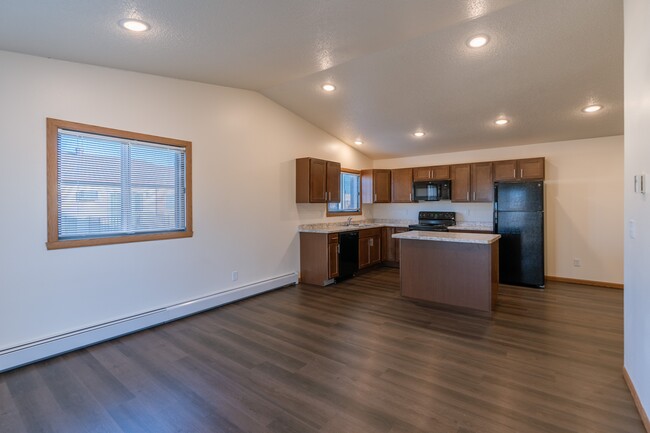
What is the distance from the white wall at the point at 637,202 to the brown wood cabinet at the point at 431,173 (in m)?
3.71

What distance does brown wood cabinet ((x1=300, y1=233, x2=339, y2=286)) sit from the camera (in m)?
4.95

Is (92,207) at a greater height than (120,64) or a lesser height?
lesser

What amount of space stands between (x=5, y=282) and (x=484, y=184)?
6.30 meters

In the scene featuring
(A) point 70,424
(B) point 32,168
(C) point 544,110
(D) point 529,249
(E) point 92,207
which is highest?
(C) point 544,110

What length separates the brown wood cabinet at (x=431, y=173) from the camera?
19.4 ft

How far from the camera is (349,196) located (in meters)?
6.60

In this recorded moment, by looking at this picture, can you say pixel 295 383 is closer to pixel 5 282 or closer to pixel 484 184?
pixel 5 282

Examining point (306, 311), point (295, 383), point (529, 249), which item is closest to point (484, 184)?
point (529, 249)

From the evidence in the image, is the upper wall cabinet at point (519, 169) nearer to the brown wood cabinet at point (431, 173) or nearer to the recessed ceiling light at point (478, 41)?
the brown wood cabinet at point (431, 173)

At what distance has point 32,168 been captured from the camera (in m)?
2.62

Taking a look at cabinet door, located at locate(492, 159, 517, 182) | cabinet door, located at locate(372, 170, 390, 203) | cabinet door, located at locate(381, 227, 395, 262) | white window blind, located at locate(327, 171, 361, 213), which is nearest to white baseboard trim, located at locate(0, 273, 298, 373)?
white window blind, located at locate(327, 171, 361, 213)

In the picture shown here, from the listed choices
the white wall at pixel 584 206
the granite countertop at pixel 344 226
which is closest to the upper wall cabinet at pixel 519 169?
the white wall at pixel 584 206

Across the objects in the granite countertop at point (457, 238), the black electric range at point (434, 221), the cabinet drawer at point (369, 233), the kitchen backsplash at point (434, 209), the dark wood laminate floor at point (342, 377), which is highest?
the kitchen backsplash at point (434, 209)

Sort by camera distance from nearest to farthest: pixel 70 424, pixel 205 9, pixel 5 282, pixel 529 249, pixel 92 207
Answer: pixel 70 424 < pixel 205 9 < pixel 5 282 < pixel 92 207 < pixel 529 249
